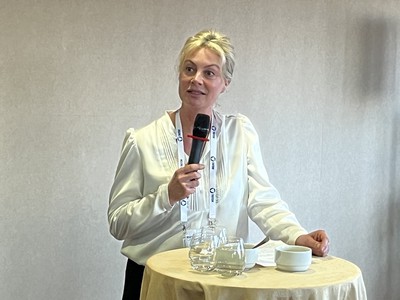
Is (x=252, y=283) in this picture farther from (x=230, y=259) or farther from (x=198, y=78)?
(x=198, y=78)

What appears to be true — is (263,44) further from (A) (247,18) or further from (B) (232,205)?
(B) (232,205)

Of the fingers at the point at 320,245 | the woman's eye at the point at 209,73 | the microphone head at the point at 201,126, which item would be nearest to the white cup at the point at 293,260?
the fingers at the point at 320,245

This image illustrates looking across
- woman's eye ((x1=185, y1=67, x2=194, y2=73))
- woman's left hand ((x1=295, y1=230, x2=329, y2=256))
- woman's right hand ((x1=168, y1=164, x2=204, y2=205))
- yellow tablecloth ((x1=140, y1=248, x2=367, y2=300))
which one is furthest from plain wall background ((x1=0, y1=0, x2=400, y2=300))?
woman's left hand ((x1=295, y1=230, x2=329, y2=256))

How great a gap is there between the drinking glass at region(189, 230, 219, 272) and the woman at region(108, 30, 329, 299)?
0.34 meters

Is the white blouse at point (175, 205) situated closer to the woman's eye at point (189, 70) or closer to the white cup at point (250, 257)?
the woman's eye at point (189, 70)

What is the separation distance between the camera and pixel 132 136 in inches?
104

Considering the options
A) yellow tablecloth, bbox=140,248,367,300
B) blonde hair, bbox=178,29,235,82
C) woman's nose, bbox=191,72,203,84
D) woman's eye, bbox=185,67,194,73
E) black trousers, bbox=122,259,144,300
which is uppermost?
blonde hair, bbox=178,29,235,82

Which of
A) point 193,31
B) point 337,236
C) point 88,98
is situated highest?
point 193,31

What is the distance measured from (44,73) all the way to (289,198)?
5.71 feet

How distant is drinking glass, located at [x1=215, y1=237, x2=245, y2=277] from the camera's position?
2.03 metres

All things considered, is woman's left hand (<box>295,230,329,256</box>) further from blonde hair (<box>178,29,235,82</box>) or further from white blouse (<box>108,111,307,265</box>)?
blonde hair (<box>178,29,235,82</box>)

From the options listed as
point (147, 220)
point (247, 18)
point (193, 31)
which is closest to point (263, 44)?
point (247, 18)

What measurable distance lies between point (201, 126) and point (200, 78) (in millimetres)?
291

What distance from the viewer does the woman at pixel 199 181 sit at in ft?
8.38
